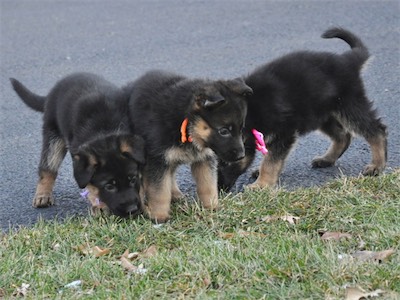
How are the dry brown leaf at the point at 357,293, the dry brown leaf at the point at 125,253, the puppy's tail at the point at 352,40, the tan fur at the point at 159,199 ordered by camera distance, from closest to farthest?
the dry brown leaf at the point at 357,293 < the dry brown leaf at the point at 125,253 < the tan fur at the point at 159,199 < the puppy's tail at the point at 352,40

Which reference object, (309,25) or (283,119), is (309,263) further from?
(309,25)

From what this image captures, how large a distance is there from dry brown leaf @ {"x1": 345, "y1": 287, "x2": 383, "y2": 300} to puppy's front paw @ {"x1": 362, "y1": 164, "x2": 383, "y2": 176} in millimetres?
2510

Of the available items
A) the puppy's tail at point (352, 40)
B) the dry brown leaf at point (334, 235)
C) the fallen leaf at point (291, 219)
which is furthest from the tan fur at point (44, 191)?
the puppy's tail at point (352, 40)

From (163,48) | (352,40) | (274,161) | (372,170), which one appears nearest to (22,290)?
(274,161)

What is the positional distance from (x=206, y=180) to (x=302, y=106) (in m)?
1.13

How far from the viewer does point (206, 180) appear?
19.2 feet

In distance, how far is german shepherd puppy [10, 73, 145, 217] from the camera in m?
5.47

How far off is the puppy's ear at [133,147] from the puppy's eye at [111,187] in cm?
24

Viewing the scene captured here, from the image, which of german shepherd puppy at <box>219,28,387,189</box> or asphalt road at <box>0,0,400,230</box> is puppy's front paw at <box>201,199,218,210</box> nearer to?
german shepherd puppy at <box>219,28,387,189</box>

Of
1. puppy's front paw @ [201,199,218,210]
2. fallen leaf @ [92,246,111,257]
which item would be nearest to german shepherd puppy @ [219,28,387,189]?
puppy's front paw @ [201,199,218,210]

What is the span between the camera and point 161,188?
5645mm

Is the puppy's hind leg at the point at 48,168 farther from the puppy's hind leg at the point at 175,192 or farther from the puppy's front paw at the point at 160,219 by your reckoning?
the puppy's front paw at the point at 160,219

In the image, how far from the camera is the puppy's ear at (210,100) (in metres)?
5.42

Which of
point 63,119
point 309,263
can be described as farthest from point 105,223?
point 309,263
